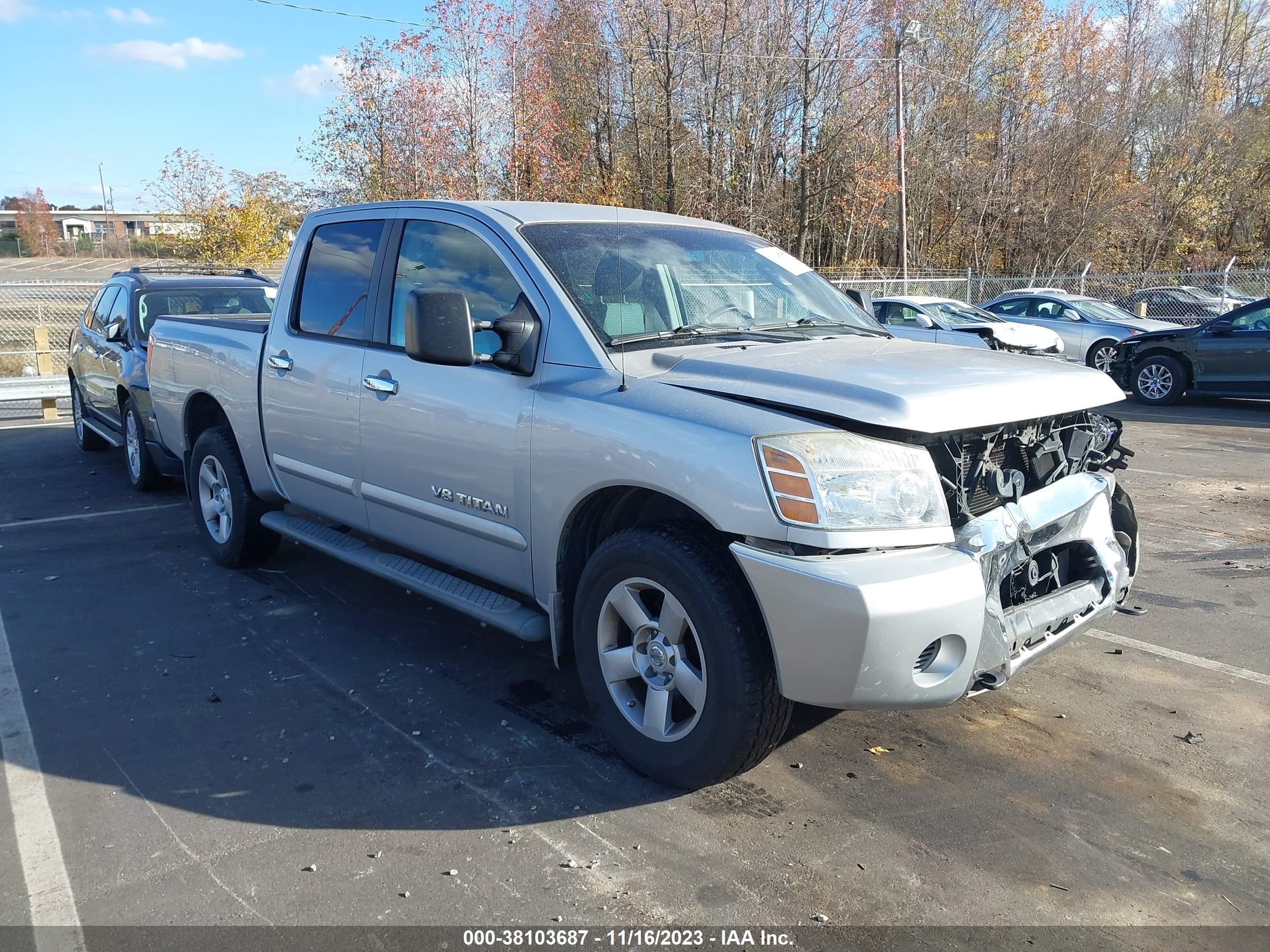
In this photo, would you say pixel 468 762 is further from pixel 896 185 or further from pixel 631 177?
pixel 896 185

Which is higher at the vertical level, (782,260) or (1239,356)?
(782,260)

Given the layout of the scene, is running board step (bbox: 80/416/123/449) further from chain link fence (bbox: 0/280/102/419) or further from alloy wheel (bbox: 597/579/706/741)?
alloy wheel (bbox: 597/579/706/741)

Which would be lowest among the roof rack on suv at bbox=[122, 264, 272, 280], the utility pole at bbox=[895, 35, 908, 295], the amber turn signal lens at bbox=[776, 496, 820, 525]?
the amber turn signal lens at bbox=[776, 496, 820, 525]

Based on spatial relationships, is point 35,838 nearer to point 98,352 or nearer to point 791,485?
point 791,485

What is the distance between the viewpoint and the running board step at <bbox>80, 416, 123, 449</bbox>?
877 cm

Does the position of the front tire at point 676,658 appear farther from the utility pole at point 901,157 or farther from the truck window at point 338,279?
the utility pole at point 901,157

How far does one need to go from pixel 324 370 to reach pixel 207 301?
16.0ft

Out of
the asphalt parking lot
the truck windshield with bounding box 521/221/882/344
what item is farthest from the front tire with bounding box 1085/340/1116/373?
the truck windshield with bounding box 521/221/882/344

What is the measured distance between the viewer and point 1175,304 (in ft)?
76.1

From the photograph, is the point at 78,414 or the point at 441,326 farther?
the point at 78,414

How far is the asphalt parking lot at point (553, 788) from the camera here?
279 centimetres

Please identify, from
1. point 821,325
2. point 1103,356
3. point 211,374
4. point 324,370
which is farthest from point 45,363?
point 1103,356

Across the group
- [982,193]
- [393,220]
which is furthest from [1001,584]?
[982,193]

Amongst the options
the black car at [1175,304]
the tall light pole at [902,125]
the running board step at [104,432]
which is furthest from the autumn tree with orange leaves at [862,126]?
the running board step at [104,432]
